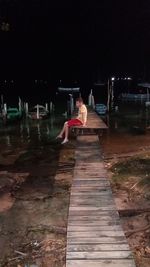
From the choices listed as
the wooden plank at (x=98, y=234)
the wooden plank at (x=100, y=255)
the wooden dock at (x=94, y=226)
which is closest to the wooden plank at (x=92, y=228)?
the wooden dock at (x=94, y=226)

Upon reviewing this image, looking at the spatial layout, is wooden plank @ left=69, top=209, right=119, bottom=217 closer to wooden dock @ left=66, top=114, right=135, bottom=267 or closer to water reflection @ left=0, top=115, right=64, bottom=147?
wooden dock @ left=66, top=114, right=135, bottom=267

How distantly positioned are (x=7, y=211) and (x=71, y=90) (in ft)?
363

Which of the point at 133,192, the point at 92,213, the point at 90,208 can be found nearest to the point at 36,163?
the point at 133,192

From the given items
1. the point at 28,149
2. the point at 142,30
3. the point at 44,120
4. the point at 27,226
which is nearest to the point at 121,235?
the point at 27,226

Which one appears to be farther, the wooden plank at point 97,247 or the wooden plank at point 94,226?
the wooden plank at point 97,247

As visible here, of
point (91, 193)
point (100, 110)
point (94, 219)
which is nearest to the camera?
point (94, 219)

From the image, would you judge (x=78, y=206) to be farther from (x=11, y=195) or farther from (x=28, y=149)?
(x=28, y=149)

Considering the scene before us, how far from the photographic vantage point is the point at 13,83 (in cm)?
12850

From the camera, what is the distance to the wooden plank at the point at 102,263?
25.6 feet

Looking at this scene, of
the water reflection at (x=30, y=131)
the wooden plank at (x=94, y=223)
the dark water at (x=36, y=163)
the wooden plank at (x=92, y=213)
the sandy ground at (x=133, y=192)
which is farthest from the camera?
the water reflection at (x=30, y=131)

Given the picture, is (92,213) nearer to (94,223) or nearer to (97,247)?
(94,223)

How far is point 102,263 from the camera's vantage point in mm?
7941

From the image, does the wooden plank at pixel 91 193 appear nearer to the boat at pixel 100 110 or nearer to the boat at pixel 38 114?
the boat at pixel 38 114

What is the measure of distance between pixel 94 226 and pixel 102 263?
1791mm
